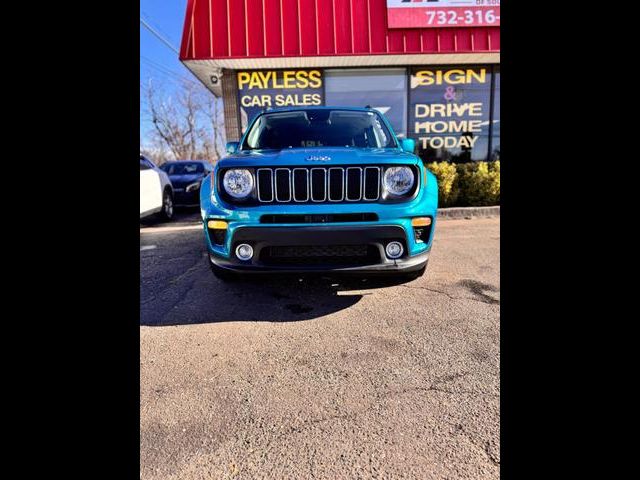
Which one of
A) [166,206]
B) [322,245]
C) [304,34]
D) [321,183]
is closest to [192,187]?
[166,206]

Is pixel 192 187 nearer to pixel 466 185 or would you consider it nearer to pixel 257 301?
pixel 466 185

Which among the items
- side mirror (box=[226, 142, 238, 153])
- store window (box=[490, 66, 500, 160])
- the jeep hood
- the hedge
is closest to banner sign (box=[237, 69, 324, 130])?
the hedge

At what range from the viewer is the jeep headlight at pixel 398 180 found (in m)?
2.80

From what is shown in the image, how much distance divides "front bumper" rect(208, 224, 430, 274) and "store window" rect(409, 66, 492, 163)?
24.9ft

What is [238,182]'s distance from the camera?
2789 millimetres

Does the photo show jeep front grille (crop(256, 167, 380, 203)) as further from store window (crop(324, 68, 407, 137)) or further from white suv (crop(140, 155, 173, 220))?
store window (crop(324, 68, 407, 137))

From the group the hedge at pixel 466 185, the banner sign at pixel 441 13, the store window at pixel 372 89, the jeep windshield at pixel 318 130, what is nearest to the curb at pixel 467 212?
the hedge at pixel 466 185

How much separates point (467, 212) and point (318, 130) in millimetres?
5075

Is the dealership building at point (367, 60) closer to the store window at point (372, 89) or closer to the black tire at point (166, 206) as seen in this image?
the store window at point (372, 89)

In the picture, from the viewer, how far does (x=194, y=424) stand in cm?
179
